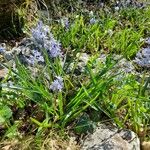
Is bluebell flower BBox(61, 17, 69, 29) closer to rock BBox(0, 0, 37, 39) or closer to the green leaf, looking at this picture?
rock BBox(0, 0, 37, 39)

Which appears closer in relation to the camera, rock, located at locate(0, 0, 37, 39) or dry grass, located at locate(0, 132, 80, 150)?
dry grass, located at locate(0, 132, 80, 150)

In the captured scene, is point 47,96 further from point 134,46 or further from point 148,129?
point 134,46

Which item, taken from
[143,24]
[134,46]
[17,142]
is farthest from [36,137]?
[143,24]

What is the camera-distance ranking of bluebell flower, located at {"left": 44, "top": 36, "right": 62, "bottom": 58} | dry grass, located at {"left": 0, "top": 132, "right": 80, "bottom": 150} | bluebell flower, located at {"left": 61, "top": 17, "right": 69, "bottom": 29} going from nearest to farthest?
dry grass, located at {"left": 0, "top": 132, "right": 80, "bottom": 150} < bluebell flower, located at {"left": 44, "top": 36, "right": 62, "bottom": 58} < bluebell flower, located at {"left": 61, "top": 17, "right": 69, "bottom": 29}

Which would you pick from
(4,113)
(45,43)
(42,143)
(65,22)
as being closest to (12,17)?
(65,22)

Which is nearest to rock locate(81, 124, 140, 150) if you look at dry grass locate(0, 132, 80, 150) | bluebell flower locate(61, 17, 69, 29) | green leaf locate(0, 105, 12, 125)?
dry grass locate(0, 132, 80, 150)

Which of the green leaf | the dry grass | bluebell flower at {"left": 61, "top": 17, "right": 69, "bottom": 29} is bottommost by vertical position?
the dry grass

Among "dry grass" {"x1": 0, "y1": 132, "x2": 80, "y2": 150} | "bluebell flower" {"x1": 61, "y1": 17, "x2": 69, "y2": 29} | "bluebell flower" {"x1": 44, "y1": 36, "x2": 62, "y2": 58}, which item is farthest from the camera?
"bluebell flower" {"x1": 61, "y1": 17, "x2": 69, "y2": 29}

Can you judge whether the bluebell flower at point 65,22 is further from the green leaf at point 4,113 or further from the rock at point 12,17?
the green leaf at point 4,113

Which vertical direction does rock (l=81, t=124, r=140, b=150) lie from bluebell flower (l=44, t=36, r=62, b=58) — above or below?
below
